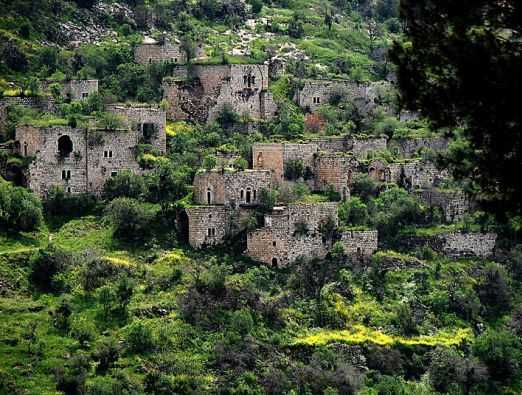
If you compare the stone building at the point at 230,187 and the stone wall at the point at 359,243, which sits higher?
the stone building at the point at 230,187

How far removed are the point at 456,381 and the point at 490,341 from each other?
3.02 metres

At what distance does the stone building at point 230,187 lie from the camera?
58125 mm

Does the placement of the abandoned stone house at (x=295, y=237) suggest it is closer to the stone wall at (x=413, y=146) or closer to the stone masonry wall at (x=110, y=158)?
the stone masonry wall at (x=110, y=158)

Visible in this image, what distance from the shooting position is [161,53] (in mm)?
70688

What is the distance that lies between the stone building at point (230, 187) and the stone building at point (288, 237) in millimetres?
1579

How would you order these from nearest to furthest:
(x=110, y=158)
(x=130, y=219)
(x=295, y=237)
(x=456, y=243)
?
(x=130, y=219), (x=295, y=237), (x=110, y=158), (x=456, y=243)

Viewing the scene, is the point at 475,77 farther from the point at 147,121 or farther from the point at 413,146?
the point at 413,146

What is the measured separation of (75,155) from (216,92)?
11.6 meters

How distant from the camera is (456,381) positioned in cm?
5388

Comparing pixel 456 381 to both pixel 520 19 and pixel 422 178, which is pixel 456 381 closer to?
pixel 422 178

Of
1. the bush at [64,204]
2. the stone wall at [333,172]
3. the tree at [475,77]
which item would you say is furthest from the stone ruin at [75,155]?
the tree at [475,77]

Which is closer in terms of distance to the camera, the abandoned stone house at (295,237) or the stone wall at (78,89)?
the abandoned stone house at (295,237)

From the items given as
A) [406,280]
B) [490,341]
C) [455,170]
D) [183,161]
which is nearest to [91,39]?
[183,161]

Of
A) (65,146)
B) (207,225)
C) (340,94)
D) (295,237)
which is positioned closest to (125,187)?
(65,146)
